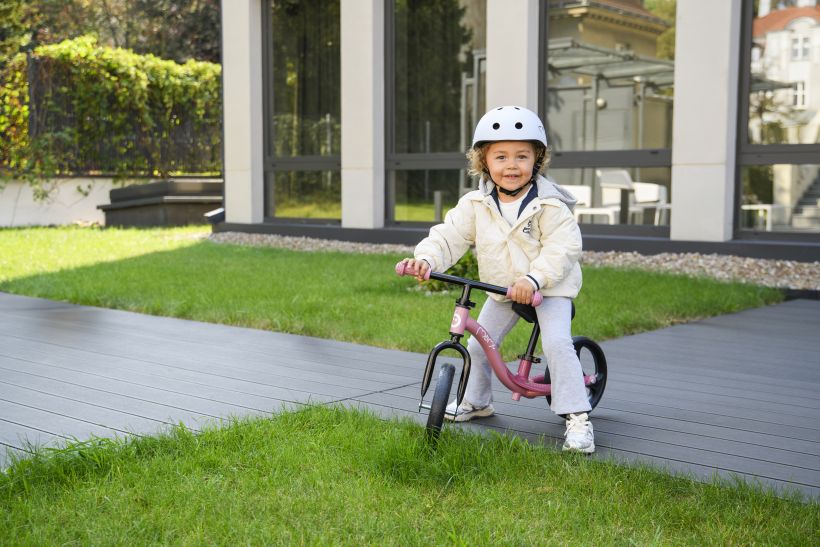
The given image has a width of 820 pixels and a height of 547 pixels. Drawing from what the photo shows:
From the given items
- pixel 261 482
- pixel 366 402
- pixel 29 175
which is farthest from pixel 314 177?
pixel 261 482

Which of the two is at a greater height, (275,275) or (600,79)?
(600,79)

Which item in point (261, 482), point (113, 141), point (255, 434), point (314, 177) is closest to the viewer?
point (261, 482)

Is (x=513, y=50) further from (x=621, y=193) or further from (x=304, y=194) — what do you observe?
(x=304, y=194)

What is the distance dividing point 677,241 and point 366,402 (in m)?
6.30

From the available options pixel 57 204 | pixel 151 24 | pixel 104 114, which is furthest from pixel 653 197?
pixel 151 24

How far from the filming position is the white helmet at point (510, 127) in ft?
11.3

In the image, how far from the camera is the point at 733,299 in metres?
7.15

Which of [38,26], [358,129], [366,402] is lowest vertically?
[366,402]

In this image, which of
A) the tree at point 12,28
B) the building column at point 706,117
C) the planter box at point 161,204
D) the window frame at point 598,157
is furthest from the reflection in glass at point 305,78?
the tree at point 12,28

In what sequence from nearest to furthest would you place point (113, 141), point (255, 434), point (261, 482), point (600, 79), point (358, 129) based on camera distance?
point (261, 482) → point (255, 434) → point (600, 79) → point (358, 129) → point (113, 141)

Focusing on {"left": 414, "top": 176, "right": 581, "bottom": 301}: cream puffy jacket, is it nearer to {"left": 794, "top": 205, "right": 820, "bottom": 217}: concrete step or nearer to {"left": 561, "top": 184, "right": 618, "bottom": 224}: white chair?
{"left": 794, "top": 205, "right": 820, "bottom": 217}: concrete step

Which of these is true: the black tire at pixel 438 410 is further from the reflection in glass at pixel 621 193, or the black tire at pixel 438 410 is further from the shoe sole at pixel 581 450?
the reflection in glass at pixel 621 193

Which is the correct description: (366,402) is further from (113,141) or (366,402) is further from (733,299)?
(113,141)

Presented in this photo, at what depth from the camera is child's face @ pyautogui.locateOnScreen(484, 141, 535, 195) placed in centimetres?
354
